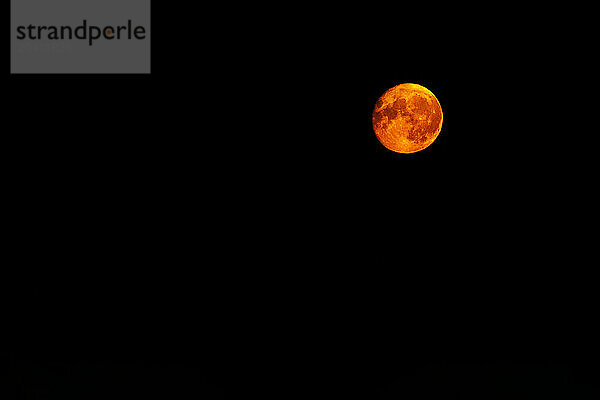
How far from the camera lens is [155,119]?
322 cm

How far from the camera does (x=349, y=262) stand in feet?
10.9

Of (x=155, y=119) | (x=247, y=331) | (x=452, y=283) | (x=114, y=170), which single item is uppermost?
(x=155, y=119)

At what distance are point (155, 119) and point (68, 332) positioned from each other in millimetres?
1306

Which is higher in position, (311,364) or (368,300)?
(368,300)

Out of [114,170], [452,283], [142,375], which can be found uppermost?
[114,170]

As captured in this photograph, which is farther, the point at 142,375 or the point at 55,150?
the point at 55,150

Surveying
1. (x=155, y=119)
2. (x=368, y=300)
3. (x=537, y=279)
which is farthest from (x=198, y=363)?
(x=537, y=279)

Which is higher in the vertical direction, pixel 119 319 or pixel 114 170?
pixel 114 170

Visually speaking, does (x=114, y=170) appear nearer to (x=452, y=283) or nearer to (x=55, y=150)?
(x=55, y=150)

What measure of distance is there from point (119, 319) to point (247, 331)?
734 mm

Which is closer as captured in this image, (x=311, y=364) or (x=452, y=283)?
(x=311, y=364)

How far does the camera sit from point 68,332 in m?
3.25

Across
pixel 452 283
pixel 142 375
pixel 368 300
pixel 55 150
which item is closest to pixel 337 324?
pixel 368 300

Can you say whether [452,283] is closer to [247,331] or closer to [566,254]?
[566,254]
